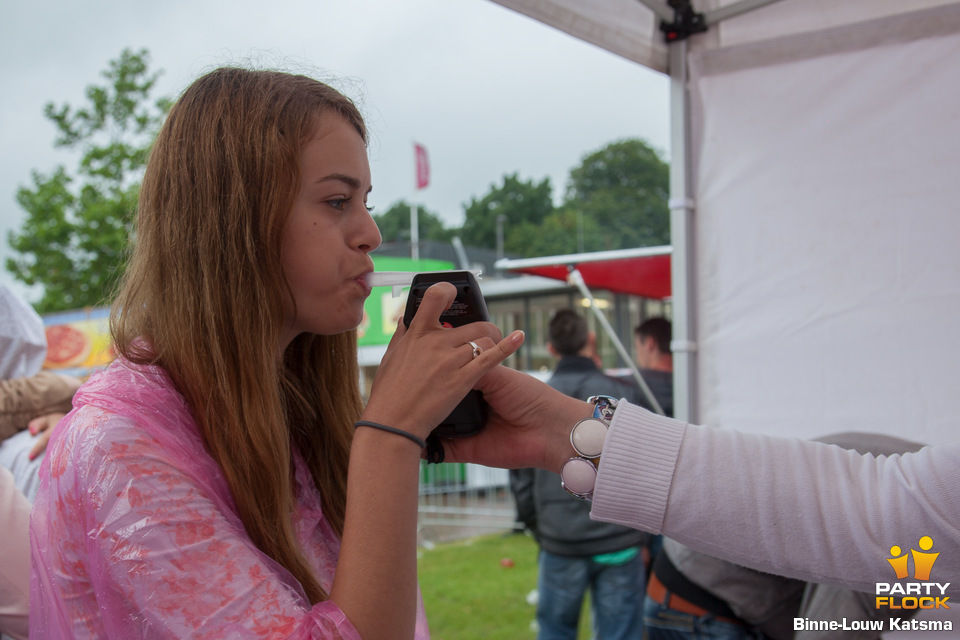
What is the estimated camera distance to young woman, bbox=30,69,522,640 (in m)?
0.86

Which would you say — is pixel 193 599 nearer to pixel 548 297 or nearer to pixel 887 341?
pixel 887 341

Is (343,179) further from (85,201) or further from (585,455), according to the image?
(85,201)

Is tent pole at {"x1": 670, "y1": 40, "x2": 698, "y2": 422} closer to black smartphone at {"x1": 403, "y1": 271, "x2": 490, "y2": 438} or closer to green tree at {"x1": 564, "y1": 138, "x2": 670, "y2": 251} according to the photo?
black smartphone at {"x1": 403, "y1": 271, "x2": 490, "y2": 438}

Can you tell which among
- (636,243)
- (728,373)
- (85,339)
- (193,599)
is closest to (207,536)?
(193,599)

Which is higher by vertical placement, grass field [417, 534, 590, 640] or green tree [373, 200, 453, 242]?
green tree [373, 200, 453, 242]

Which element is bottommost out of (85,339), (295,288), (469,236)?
(85,339)

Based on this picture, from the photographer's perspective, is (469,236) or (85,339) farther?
(469,236)

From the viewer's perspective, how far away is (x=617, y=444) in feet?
4.22

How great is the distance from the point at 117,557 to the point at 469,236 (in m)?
33.4

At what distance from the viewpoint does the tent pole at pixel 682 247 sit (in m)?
2.64

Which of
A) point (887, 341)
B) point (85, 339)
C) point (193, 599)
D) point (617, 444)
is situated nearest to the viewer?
point (193, 599)

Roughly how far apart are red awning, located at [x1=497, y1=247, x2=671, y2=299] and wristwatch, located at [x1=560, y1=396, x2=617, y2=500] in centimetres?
242

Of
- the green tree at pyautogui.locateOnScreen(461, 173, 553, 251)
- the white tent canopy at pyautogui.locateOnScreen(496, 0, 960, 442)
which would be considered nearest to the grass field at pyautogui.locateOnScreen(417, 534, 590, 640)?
the white tent canopy at pyautogui.locateOnScreen(496, 0, 960, 442)

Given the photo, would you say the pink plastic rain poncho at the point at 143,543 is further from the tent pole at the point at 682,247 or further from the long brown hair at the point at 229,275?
the tent pole at the point at 682,247
